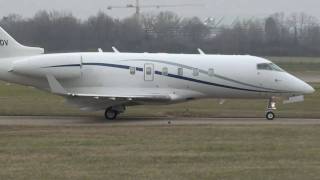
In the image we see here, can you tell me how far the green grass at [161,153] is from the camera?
12.2 m

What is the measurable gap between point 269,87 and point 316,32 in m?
66.7

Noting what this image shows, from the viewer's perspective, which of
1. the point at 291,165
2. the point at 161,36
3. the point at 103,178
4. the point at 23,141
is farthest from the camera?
the point at 161,36

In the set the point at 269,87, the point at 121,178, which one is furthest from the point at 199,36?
the point at 121,178

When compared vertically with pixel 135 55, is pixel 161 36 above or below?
above

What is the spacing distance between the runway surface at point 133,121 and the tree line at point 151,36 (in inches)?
1140

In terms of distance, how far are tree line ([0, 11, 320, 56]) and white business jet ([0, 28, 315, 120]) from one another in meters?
28.4

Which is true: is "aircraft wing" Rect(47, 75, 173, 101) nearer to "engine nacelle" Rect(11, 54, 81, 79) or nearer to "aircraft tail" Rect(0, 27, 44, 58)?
"engine nacelle" Rect(11, 54, 81, 79)

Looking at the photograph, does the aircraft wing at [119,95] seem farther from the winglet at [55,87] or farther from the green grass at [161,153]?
the green grass at [161,153]

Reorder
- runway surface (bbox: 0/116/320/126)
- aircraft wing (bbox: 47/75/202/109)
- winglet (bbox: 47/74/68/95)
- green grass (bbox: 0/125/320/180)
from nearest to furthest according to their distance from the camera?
1. green grass (bbox: 0/125/320/180)
2. runway surface (bbox: 0/116/320/126)
3. winglet (bbox: 47/74/68/95)
4. aircraft wing (bbox: 47/75/202/109)

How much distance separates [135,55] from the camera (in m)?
28.2

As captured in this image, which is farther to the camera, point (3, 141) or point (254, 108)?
point (254, 108)

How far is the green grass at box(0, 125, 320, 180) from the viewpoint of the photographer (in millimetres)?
12250

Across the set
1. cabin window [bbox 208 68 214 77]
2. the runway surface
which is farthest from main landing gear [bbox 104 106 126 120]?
cabin window [bbox 208 68 214 77]

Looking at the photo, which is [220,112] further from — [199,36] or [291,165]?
[199,36]
